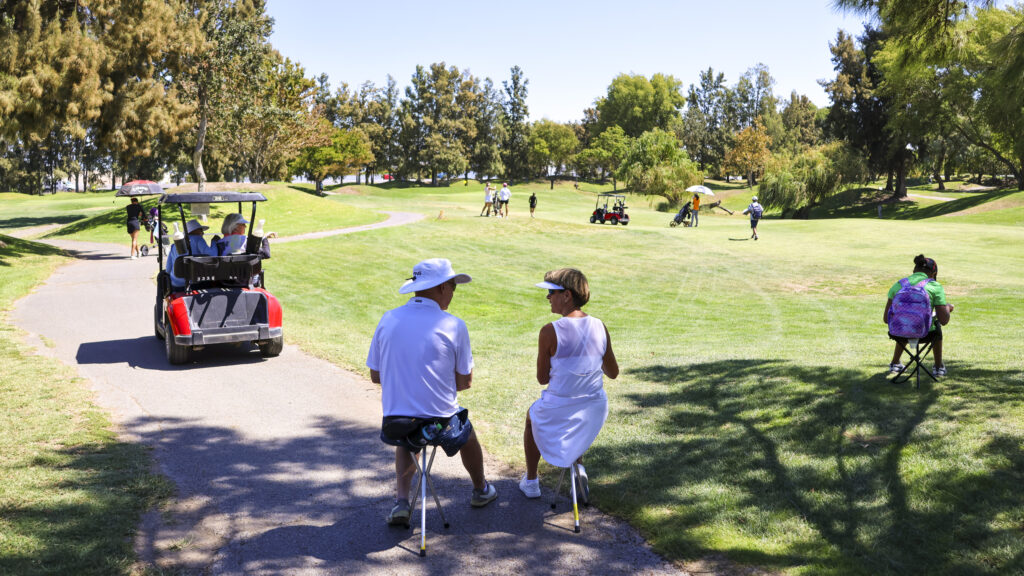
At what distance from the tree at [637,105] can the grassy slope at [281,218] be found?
77.2 m

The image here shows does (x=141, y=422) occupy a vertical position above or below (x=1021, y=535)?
below

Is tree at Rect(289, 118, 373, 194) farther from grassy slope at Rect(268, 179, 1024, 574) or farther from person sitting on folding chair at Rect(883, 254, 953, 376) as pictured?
person sitting on folding chair at Rect(883, 254, 953, 376)

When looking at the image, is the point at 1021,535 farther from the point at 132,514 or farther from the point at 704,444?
the point at 132,514

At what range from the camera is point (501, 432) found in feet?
23.1

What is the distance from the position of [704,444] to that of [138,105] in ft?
79.7

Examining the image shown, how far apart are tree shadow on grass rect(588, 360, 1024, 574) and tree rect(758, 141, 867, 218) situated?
162 feet

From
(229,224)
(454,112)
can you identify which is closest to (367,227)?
(229,224)

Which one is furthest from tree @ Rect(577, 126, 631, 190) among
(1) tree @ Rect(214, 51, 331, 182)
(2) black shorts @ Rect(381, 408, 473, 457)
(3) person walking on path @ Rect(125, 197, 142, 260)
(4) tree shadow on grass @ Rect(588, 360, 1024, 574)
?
(2) black shorts @ Rect(381, 408, 473, 457)

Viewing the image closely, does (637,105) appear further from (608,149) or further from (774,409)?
(774,409)

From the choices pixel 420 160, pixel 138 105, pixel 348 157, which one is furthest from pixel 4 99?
pixel 420 160

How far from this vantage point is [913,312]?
26.7ft

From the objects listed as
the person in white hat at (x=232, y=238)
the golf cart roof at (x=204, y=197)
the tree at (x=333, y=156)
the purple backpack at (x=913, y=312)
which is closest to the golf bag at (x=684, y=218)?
the purple backpack at (x=913, y=312)

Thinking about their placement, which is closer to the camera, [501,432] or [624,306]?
[501,432]

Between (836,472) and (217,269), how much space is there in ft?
25.8
